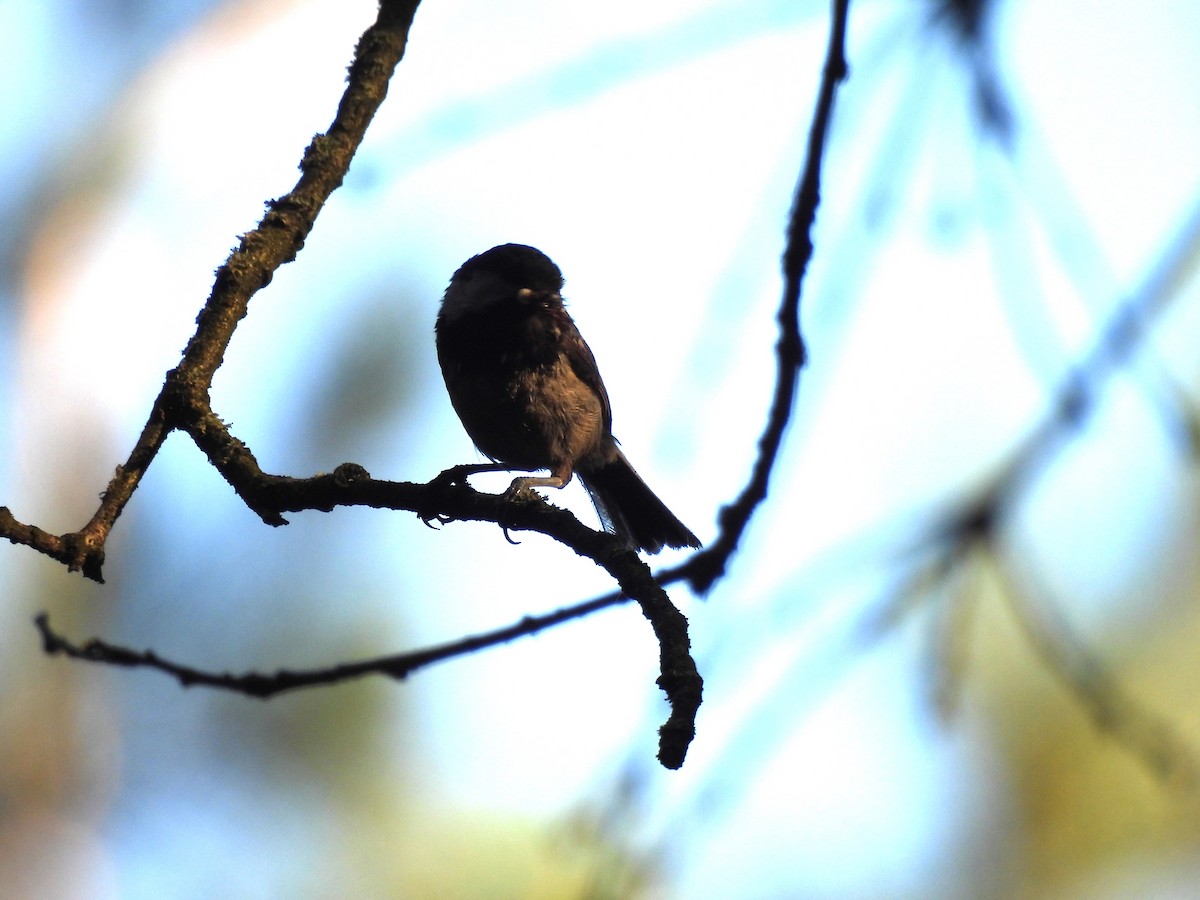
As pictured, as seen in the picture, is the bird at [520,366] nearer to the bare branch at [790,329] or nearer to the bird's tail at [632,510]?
the bird's tail at [632,510]

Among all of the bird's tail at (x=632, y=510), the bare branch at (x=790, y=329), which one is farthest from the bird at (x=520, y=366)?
the bare branch at (x=790, y=329)

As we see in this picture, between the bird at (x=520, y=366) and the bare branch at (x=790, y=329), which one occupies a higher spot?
the bird at (x=520, y=366)

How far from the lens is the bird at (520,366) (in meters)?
4.87

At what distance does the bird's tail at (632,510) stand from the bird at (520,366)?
0.35 meters

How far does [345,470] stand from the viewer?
9.27ft

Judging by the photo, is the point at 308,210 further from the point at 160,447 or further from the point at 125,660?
the point at 125,660

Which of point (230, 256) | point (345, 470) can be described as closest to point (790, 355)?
point (345, 470)

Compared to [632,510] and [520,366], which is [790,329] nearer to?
[520,366]

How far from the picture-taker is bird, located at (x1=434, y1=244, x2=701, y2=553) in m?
4.87

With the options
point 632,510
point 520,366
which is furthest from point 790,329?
point 632,510

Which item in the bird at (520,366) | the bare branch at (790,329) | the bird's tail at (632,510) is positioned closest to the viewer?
the bare branch at (790,329)

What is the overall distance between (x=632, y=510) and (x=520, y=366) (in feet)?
4.01

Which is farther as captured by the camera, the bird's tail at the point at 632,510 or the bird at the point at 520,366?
the bird's tail at the point at 632,510

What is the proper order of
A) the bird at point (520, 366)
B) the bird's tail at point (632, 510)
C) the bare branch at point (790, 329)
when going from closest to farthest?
the bare branch at point (790, 329) → the bird at point (520, 366) → the bird's tail at point (632, 510)
